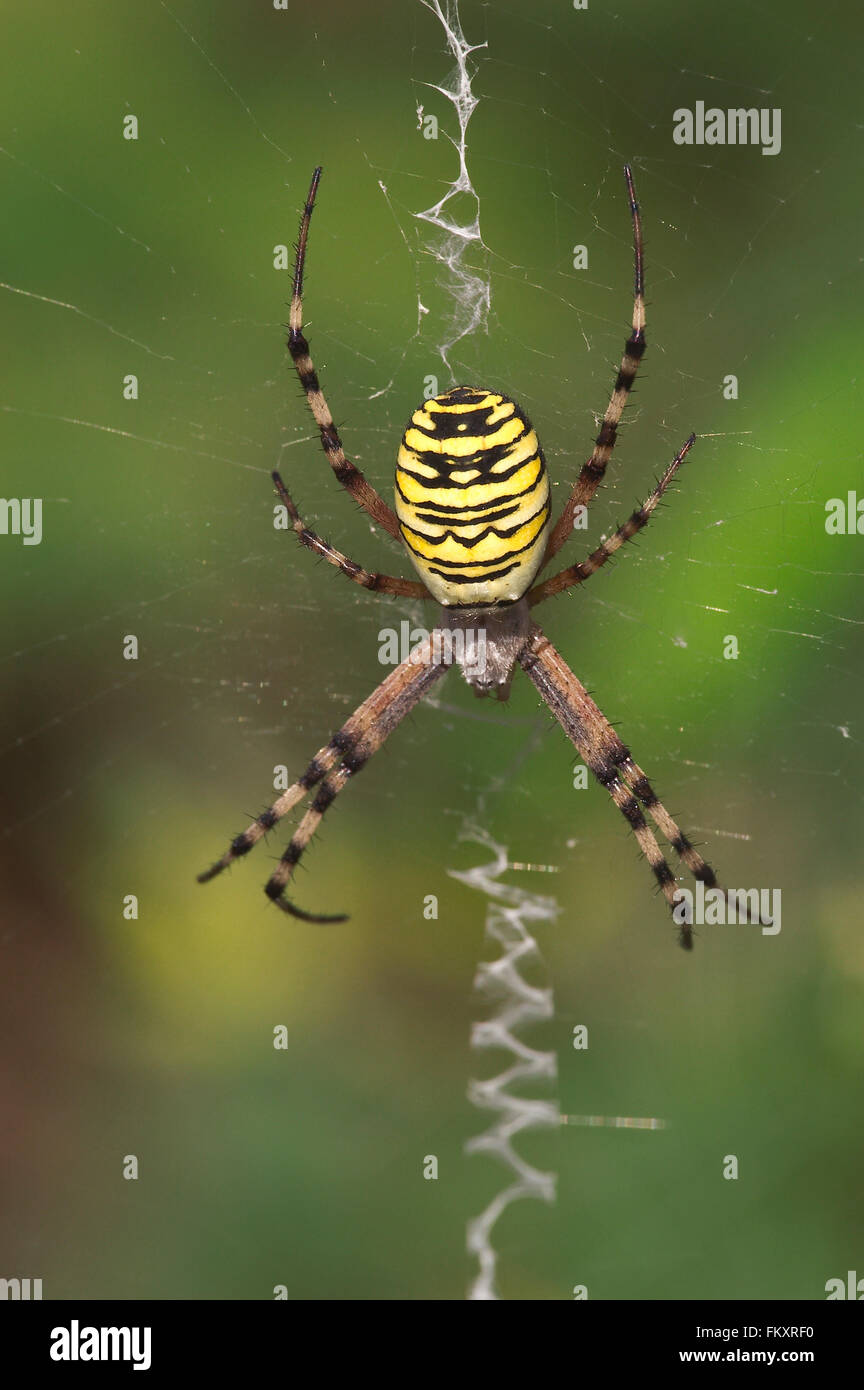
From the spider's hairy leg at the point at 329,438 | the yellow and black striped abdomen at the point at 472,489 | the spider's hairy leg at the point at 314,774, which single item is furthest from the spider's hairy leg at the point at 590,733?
the yellow and black striped abdomen at the point at 472,489

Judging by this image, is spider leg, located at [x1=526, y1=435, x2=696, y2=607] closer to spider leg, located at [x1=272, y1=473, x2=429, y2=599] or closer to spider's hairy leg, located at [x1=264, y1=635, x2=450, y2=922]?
spider leg, located at [x1=272, y1=473, x2=429, y2=599]

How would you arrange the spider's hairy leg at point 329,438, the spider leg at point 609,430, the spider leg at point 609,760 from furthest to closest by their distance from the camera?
the spider leg at point 609,760, the spider's hairy leg at point 329,438, the spider leg at point 609,430

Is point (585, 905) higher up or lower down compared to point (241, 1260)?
higher up

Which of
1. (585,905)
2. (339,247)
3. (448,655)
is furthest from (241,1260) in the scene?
(339,247)

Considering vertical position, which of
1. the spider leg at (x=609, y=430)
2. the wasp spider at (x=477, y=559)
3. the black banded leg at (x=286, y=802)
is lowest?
the black banded leg at (x=286, y=802)

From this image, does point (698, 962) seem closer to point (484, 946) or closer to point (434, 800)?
point (484, 946)

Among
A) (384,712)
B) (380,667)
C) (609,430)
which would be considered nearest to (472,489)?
(609,430)

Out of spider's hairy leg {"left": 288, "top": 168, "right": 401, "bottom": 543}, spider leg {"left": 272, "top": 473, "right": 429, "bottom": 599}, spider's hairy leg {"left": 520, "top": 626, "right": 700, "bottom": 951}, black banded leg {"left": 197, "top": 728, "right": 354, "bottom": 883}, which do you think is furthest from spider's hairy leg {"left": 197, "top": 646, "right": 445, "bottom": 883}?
spider's hairy leg {"left": 288, "top": 168, "right": 401, "bottom": 543}

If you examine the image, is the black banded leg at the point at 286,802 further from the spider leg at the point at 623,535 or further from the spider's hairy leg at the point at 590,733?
the spider leg at the point at 623,535
